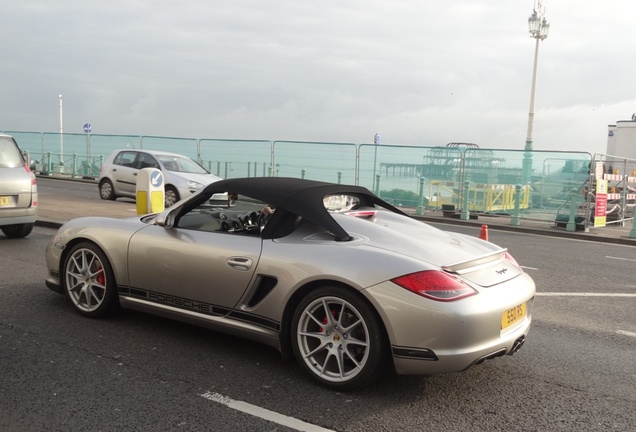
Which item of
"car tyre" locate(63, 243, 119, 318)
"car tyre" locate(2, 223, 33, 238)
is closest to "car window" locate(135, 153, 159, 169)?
"car tyre" locate(2, 223, 33, 238)

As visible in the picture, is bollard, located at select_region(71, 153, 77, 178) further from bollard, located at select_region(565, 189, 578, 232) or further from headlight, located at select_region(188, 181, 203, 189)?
bollard, located at select_region(565, 189, 578, 232)

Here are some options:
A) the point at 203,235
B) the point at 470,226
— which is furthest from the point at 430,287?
the point at 470,226

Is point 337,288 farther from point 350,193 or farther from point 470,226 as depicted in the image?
point 470,226

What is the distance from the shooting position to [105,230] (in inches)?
186

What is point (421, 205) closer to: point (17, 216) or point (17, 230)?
point (17, 230)

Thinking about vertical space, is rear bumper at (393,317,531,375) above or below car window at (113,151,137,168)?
below

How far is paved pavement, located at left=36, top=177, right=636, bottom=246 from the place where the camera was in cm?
1190

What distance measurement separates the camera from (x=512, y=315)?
11.7 feet

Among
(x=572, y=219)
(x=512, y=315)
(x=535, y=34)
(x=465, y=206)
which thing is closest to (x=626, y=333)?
(x=512, y=315)

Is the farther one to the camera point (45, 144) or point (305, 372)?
point (45, 144)

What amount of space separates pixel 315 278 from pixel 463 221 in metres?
12.5

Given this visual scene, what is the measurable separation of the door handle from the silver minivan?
6289 millimetres

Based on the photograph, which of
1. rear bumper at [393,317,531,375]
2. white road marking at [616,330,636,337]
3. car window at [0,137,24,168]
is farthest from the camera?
car window at [0,137,24,168]

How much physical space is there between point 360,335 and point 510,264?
4.38ft
